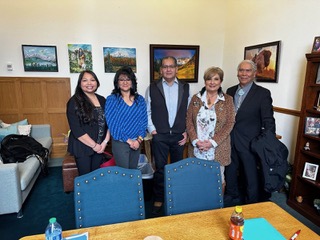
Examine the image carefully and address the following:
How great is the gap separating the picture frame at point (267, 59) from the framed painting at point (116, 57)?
1.91 meters

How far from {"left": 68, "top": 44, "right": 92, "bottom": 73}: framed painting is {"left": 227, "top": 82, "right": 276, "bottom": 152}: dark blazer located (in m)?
2.70

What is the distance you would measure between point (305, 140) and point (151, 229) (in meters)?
2.10

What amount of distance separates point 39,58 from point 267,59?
3.43 m

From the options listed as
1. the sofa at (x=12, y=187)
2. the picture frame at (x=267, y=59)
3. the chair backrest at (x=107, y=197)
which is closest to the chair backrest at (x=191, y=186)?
the chair backrest at (x=107, y=197)

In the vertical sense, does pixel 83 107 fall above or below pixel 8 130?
above

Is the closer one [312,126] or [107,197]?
[107,197]

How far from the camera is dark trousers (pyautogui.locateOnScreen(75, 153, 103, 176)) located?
77.4 inches

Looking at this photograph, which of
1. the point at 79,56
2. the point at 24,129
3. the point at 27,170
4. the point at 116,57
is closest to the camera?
the point at 27,170

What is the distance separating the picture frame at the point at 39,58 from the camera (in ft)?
11.7

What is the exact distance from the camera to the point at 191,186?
4.54ft

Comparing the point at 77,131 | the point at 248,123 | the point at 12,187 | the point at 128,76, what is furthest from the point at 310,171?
the point at 12,187

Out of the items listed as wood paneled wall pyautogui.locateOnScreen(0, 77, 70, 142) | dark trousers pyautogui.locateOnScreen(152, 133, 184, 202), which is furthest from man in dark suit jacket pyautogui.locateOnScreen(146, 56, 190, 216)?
wood paneled wall pyautogui.locateOnScreen(0, 77, 70, 142)

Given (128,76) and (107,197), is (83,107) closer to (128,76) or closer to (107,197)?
(128,76)

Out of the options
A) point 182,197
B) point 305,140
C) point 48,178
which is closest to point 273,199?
point 305,140
